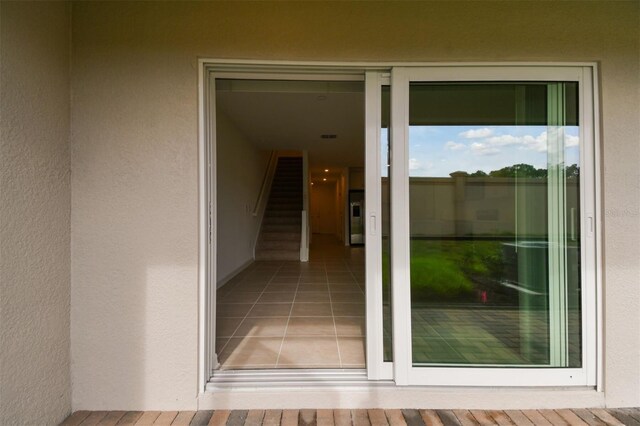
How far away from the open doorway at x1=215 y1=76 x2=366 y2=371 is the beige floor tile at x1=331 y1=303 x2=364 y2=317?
0.03 feet

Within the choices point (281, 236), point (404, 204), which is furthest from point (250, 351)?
point (281, 236)

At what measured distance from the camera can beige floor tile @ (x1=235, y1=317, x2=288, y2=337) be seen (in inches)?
103

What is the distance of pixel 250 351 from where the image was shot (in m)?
2.29

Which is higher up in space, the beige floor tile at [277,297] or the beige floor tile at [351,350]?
the beige floor tile at [351,350]

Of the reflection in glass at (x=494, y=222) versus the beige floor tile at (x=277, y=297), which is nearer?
the reflection in glass at (x=494, y=222)

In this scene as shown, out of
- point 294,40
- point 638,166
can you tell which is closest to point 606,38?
point 638,166

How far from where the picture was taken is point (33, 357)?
147cm

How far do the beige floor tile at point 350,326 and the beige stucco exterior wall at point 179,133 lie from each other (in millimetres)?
1323

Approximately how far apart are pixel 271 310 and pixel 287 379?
1.46 meters

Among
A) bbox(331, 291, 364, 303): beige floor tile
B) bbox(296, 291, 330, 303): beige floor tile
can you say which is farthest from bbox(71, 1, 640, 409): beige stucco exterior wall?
bbox(331, 291, 364, 303): beige floor tile

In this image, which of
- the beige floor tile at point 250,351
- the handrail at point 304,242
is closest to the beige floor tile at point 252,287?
the beige floor tile at point 250,351

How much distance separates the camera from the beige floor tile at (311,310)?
10.3ft

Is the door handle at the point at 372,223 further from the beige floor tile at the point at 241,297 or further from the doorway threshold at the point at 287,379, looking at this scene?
the beige floor tile at the point at 241,297

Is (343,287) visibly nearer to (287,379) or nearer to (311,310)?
(311,310)
